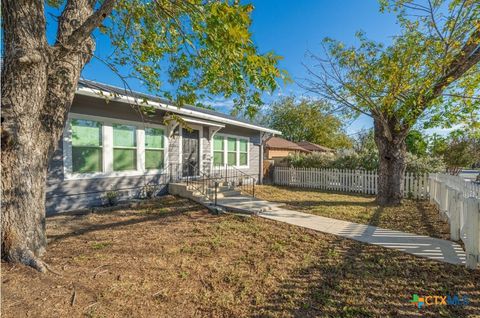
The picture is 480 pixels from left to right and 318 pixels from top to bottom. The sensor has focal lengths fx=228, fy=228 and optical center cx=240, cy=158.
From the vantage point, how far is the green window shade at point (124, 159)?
7312 mm

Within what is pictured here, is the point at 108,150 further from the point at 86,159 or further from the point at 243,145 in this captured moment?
the point at 243,145

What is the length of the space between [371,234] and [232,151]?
26.5 ft

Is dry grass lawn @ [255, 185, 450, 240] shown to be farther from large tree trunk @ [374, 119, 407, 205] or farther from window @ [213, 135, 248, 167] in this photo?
window @ [213, 135, 248, 167]

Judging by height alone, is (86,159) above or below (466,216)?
above

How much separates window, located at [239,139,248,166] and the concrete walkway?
5.44m

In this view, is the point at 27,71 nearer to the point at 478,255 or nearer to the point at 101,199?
the point at 101,199

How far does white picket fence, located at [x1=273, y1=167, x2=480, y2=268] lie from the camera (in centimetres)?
337

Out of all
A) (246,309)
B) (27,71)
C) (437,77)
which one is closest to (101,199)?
(27,71)

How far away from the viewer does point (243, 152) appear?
1276cm

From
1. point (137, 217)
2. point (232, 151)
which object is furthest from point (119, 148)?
point (232, 151)

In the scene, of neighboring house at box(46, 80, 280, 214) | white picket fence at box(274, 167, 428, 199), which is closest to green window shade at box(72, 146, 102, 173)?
neighboring house at box(46, 80, 280, 214)

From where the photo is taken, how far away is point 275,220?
597 centimetres

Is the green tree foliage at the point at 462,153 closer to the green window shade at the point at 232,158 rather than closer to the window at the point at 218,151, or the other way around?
the green window shade at the point at 232,158

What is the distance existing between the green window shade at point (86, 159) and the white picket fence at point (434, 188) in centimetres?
850
